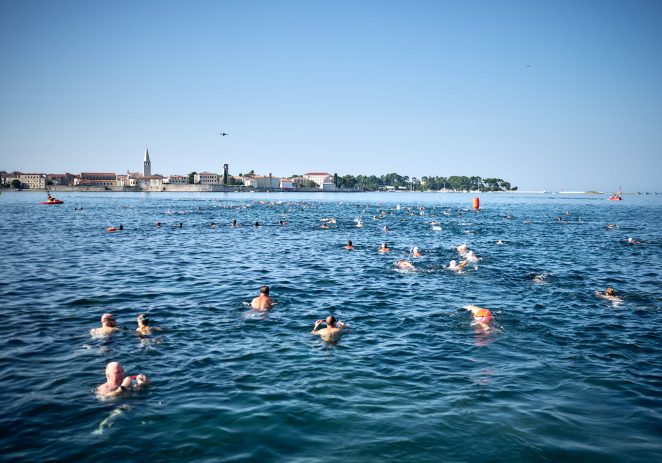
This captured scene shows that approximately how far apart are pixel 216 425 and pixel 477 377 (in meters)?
5.66

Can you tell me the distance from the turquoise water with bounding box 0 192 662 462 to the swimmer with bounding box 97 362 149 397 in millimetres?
262

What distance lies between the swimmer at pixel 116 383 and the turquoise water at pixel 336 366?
0.26 m

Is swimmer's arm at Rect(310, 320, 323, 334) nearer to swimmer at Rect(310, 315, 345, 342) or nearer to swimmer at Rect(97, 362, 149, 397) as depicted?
swimmer at Rect(310, 315, 345, 342)

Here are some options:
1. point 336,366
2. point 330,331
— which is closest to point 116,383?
point 336,366

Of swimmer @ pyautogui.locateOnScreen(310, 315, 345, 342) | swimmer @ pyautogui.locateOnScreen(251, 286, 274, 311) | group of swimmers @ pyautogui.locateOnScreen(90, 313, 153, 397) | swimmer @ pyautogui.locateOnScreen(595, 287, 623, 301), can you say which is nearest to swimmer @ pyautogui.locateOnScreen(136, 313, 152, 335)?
group of swimmers @ pyautogui.locateOnScreen(90, 313, 153, 397)

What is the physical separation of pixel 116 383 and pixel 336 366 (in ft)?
15.3

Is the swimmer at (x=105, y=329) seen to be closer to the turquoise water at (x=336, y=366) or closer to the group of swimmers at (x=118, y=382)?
the turquoise water at (x=336, y=366)

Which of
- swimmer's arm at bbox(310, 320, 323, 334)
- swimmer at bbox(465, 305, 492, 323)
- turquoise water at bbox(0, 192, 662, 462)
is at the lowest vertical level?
turquoise water at bbox(0, 192, 662, 462)

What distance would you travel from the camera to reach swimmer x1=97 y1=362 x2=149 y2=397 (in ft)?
30.0

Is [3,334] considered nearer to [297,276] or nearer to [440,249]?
[297,276]

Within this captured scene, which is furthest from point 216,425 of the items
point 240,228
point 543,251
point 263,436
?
point 240,228

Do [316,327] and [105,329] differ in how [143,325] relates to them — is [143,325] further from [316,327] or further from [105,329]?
[316,327]

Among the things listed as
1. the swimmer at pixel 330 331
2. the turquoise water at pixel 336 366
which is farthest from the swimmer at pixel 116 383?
the swimmer at pixel 330 331

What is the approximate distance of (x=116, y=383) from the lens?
30.2 ft
